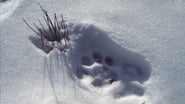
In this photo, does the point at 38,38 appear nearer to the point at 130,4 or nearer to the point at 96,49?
the point at 96,49

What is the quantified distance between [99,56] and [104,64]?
69 mm

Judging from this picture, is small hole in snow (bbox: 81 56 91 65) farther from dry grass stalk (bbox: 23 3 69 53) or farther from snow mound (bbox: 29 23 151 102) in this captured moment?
dry grass stalk (bbox: 23 3 69 53)

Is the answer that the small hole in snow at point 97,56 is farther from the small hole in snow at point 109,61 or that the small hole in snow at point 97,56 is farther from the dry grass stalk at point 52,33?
the dry grass stalk at point 52,33

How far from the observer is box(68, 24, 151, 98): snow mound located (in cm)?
159

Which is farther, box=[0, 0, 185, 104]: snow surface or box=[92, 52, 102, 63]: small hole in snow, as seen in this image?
box=[92, 52, 102, 63]: small hole in snow

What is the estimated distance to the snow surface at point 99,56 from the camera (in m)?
1.51

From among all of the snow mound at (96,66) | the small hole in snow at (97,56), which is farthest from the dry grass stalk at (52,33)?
the small hole in snow at (97,56)

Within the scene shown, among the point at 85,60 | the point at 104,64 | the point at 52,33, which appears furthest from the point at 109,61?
the point at 52,33

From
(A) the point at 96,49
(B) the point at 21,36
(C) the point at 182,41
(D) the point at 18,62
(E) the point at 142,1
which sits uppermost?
(E) the point at 142,1

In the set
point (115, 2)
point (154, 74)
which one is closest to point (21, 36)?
point (115, 2)

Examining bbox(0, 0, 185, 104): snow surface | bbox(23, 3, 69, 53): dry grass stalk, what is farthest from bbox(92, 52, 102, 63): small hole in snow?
bbox(23, 3, 69, 53): dry grass stalk

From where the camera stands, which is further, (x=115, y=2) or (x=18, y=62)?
(x=115, y=2)

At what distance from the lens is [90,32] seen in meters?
1.76

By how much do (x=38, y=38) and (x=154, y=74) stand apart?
0.79m
